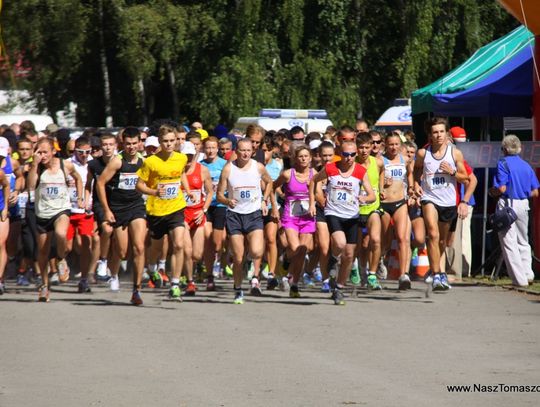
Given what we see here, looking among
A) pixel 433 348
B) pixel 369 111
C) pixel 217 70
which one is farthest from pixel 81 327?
pixel 369 111

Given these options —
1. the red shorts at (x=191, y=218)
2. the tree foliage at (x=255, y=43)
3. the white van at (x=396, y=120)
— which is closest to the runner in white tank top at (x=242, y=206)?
the red shorts at (x=191, y=218)

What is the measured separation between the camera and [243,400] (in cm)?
885

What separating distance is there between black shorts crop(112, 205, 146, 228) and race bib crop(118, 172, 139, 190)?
29cm

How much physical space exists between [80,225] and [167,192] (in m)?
3.21

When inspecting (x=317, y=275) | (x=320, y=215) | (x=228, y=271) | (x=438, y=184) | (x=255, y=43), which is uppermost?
(x=255, y=43)

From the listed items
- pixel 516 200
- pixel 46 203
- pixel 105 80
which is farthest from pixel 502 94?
pixel 105 80

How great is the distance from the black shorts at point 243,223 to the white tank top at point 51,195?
1910mm

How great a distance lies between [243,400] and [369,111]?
29906 mm

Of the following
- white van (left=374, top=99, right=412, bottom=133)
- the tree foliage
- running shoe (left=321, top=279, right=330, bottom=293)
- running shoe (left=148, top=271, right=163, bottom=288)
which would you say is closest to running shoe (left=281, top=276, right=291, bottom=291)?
running shoe (left=321, top=279, right=330, bottom=293)

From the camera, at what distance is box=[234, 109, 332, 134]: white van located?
1037 inches

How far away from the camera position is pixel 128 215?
51.0 feet

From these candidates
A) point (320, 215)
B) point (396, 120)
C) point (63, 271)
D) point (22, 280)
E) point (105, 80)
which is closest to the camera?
point (320, 215)

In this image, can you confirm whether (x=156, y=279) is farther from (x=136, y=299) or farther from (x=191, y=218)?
(x=136, y=299)

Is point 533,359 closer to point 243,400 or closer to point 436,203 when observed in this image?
point 243,400
